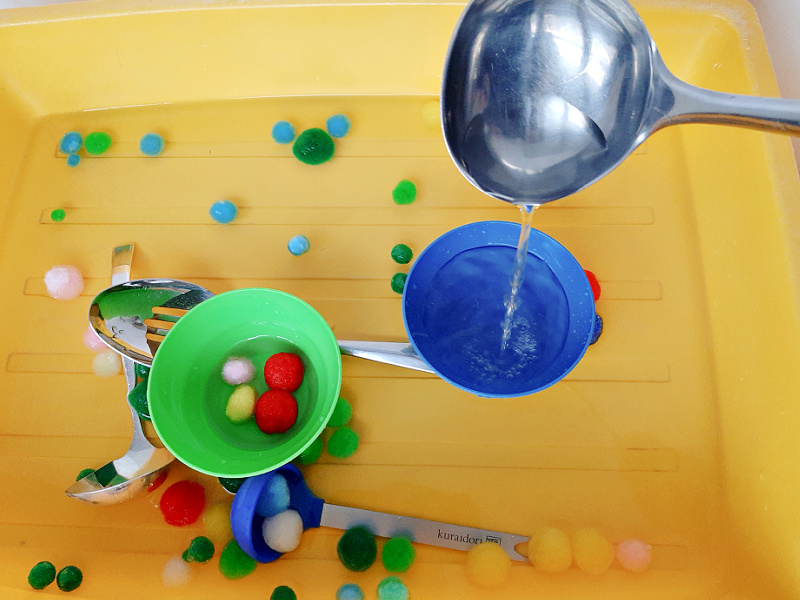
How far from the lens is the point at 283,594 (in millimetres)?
549

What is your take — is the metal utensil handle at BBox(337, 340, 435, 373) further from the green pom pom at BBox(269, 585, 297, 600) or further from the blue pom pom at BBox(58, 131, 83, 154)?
the blue pom pom at BBox(58, 131, 83, 154)

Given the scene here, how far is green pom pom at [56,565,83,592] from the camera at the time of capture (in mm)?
559

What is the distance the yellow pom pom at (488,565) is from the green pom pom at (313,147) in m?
0.53

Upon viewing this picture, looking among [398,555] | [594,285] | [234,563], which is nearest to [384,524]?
[398,555]

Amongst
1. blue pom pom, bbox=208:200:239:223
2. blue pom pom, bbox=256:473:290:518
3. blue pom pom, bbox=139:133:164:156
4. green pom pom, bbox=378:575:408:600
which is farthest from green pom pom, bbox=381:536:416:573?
blue pom pom, bbox=139:133:164:156

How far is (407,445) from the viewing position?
643 mm

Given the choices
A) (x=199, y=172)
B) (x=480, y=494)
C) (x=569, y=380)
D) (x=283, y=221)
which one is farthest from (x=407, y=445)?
(x=199, y=172)

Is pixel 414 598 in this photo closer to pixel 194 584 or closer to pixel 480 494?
pixel 480 494

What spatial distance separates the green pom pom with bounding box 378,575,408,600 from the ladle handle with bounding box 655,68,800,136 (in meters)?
0.50

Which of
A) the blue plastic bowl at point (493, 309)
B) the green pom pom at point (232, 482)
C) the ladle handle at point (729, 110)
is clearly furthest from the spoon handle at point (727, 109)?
the green pom pom at point (232, 482)

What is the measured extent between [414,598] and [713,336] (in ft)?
1.53

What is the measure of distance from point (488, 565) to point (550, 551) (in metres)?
0.07

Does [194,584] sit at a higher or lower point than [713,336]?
lower

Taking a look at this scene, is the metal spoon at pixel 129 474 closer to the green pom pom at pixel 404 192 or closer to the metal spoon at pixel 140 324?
the metal spoon at pixel 140 324
